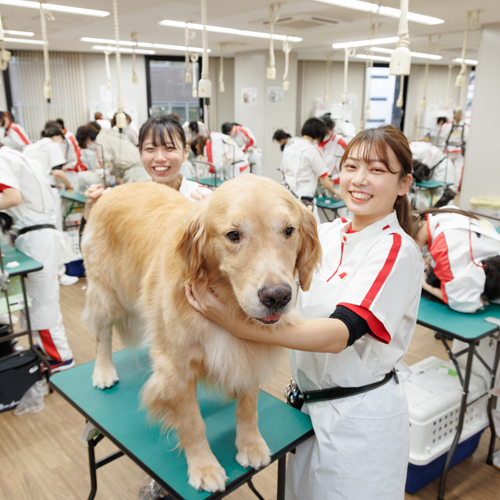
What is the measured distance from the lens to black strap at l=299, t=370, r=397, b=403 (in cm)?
147

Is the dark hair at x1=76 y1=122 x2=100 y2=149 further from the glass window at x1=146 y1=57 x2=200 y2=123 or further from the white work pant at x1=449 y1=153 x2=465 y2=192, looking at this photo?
the white work pant at x1=449 y1=153 x2=465 y2=192

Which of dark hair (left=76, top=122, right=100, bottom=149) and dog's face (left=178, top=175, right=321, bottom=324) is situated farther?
dark hair (left=76, top=122, right=100, bottom=149)

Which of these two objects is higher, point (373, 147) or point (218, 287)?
point (373, 147)

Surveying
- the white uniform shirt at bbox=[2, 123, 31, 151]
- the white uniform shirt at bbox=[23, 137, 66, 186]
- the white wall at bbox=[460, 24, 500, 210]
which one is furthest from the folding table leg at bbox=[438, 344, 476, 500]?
the white uniform shirt at bbox=[2, 123, 31, 151]

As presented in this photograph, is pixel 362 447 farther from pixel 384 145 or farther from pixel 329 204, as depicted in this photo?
pixel 329 204

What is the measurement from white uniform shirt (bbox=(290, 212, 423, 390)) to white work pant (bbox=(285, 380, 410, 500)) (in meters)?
0.08

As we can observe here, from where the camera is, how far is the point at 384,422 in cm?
146

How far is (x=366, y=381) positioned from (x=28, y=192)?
2.90 m

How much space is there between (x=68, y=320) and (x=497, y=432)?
12.7 feet

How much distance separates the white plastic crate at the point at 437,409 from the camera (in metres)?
2.42

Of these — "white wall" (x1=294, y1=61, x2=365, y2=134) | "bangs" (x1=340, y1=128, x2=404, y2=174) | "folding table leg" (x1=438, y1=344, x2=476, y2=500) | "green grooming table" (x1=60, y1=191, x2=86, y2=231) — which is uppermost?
"white wall" (x1=294, y1=61, x2=365, y2=134)

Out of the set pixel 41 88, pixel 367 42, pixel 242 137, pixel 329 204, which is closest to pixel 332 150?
pixel 329 204

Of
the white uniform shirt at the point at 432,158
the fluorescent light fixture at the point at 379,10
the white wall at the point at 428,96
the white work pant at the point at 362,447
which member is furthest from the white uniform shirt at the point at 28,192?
the white wall at the point at 428,96

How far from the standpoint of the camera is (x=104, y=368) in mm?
1857
